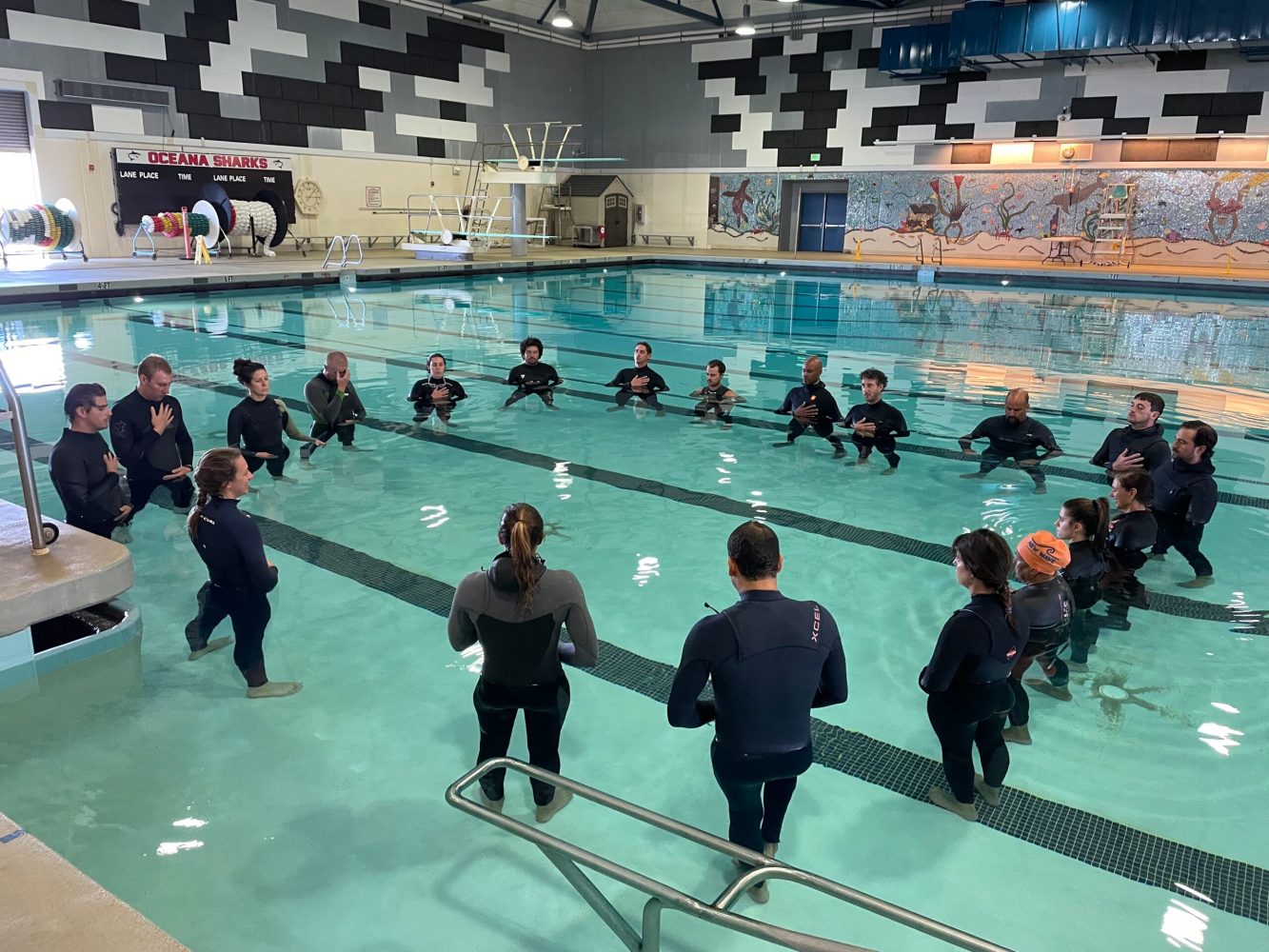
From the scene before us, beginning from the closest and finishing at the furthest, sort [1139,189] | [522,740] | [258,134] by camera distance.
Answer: [522,740] < [258,134] < [1139,189]

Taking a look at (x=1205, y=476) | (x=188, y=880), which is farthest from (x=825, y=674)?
(x=1205, y=476)

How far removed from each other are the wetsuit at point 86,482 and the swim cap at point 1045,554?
4290mm

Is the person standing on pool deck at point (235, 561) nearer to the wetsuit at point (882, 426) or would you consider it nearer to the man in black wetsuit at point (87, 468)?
the man in black wetsuit at point (87, 468)

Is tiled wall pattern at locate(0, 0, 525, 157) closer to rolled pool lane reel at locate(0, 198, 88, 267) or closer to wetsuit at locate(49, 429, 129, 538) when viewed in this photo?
rolled pool lane reel at locate(0, 198, 88, 267)

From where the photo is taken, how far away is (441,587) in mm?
4555

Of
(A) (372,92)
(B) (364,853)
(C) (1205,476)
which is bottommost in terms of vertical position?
(B) (364,853)

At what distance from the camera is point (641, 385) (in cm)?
820

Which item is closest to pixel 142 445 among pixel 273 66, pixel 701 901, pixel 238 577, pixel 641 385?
pixel 238 577

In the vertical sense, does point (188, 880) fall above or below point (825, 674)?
below

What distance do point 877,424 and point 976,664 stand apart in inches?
164

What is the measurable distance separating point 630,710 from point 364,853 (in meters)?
1.17

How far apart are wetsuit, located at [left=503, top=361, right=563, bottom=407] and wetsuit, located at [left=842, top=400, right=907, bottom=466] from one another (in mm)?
2928

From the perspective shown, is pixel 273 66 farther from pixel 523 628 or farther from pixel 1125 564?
pixel 523 628

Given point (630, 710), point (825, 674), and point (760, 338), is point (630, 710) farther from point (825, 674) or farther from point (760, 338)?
point (760, 338)
